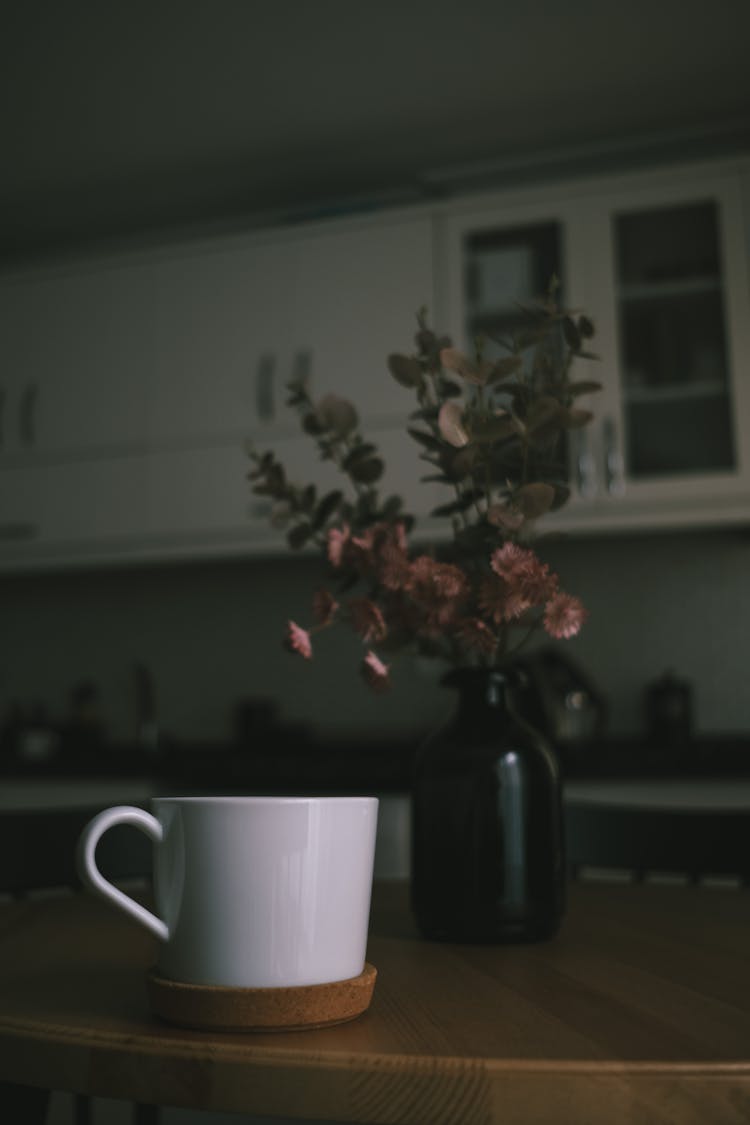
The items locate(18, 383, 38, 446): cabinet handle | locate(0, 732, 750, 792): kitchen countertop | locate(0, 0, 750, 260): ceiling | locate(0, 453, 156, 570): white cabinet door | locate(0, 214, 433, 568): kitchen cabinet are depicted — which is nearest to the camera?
locate(0, 732, 750, 792): kitchen countertop

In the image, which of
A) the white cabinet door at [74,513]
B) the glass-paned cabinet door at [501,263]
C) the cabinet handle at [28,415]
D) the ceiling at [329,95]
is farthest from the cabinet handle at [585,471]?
the cabinet handle at [28,415]

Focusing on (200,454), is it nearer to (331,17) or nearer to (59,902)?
(331,17)

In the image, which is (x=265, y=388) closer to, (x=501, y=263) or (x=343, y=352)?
(x=343, y=352)

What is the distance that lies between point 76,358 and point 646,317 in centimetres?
168

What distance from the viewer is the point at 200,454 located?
3041mm

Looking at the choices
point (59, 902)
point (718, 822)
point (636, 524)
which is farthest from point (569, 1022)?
point (636, 524)

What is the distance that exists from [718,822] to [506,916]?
544 millimetres

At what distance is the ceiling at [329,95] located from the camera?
8.18 feet

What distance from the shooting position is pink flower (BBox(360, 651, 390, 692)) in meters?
0.82

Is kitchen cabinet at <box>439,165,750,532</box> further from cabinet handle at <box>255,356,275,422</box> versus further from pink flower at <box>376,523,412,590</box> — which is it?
pink flower at <box>376,523,412,590</box>

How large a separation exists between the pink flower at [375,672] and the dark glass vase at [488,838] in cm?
6

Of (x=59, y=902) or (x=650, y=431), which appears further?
(x=650, y=431)

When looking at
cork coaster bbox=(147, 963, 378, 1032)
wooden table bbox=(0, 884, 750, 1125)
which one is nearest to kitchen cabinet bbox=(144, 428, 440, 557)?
wooden table bbox=(0, 884, 750, 1125)

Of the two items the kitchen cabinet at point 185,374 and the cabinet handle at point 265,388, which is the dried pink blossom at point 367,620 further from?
the cabinet handle at point 265,388
